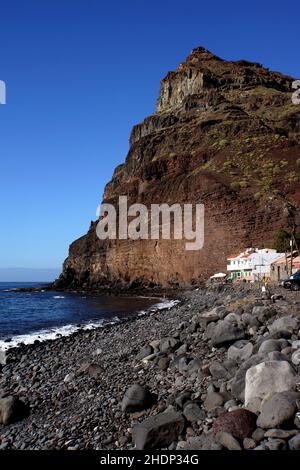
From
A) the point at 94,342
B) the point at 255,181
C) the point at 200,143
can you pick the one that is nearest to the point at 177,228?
the point at 255,181

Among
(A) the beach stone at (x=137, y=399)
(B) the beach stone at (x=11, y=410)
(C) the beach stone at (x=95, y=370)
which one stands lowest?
(B) the beach stone at (x=11, y=410)

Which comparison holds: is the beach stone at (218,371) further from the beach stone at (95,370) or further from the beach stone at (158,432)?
the beach stone at (95,370)

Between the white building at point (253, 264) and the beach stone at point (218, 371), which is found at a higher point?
the white building at point (253, 264)

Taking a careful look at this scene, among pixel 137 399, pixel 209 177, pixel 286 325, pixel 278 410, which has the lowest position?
pixel 137 399

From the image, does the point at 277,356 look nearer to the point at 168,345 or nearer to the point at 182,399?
the point at 182,399

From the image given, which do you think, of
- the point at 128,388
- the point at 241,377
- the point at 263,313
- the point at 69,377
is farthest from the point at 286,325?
the point at 69,377

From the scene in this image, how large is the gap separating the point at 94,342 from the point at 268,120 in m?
89.1

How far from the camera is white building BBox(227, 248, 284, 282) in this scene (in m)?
53.3

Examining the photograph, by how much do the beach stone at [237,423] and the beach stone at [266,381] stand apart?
43cm

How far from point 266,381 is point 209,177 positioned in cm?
7123

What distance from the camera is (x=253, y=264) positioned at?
55.0m

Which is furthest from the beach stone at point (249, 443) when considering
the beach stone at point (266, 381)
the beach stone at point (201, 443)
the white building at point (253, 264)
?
the white building at point (253, 264)

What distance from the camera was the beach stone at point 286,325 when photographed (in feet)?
37.6

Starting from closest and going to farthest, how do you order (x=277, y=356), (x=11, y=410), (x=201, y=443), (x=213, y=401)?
1. (x=201, y=443)
2. (x=213, y=401)
3. (x=277, y=356)
4. (x=11, y=410)
